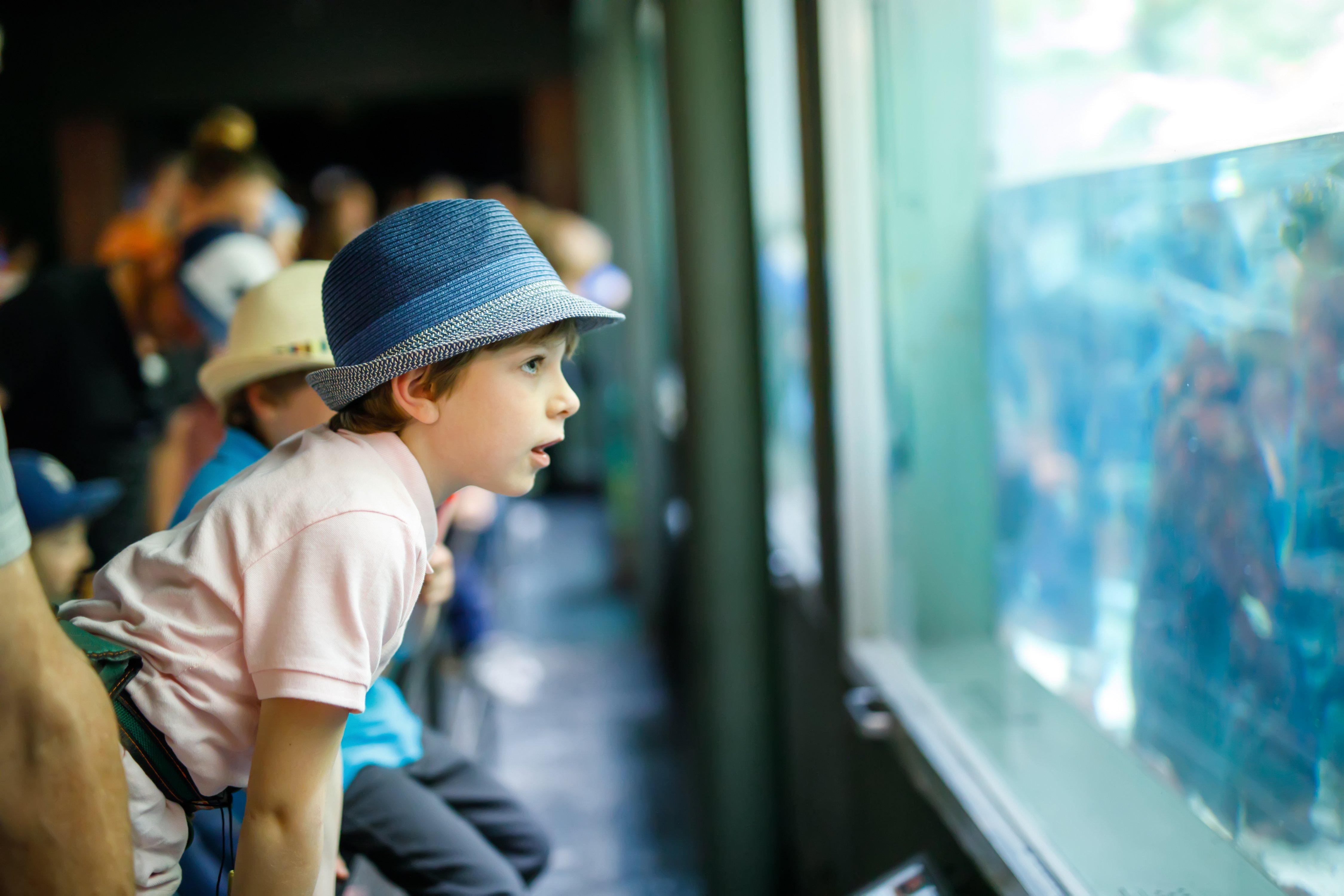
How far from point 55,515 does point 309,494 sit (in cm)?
143

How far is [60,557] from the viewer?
214cm

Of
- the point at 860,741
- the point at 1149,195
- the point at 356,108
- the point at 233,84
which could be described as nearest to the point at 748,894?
the point at 860,741

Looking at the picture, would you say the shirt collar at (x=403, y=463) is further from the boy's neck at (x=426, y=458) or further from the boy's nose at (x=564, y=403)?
the boy's nose at (x=564, y=403)

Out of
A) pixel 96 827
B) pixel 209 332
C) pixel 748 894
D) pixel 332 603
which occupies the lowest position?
pixel 748 894

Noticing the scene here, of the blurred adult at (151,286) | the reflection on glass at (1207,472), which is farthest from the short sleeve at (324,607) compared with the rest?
the blurred adult at (151,286)

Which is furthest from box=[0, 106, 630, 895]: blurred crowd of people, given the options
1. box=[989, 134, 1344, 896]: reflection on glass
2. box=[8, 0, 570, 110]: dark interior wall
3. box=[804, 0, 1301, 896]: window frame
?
box=[8, 0, 570, 110]: dark interior wall

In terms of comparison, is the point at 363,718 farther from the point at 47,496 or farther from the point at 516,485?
the point at 47,496

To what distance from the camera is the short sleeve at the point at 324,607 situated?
89cm

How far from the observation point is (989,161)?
1898 millimetres

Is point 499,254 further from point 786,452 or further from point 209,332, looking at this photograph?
point 786,452

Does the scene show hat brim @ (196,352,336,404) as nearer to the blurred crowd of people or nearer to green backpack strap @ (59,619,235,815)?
the blurred crowd of people

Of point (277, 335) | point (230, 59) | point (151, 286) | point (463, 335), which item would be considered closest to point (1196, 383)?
point (463, 335)

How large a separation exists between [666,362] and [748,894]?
11.6 feet

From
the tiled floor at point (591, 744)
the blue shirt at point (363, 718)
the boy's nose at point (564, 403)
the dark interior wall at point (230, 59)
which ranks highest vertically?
the dark interior wall at point (230, 59)
